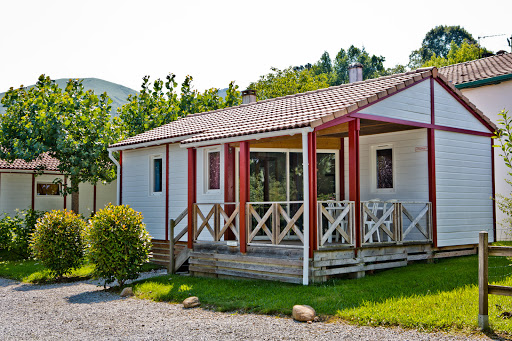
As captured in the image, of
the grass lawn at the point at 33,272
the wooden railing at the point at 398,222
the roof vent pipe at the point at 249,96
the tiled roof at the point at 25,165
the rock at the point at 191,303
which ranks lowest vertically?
the grass lawn at the point at 33,272

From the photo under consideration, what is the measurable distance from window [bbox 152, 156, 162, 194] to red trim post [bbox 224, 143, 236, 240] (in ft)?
10.7

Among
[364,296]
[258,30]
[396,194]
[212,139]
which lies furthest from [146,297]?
[258,30]

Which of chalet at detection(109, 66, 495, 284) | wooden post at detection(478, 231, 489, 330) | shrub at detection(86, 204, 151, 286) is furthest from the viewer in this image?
shrub at detection(86, 204, 151, 286)

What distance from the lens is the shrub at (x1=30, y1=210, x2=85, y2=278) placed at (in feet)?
41.0

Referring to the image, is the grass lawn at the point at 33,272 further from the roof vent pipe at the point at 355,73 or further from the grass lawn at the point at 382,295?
the roof vent pipe at the point at 355,73

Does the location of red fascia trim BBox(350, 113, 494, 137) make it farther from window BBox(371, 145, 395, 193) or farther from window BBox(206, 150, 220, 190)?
window BBox(206, 150, 220, 190)

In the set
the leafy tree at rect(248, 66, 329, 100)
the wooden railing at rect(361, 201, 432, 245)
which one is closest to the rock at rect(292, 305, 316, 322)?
the wooden railing at rect(361, 201, 432, 245)

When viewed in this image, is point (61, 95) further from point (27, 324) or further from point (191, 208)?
point (27, 324)

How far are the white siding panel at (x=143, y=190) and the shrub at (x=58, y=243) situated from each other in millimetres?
2545

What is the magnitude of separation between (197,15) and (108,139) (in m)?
7.55

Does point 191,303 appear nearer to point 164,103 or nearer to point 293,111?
point 293,111

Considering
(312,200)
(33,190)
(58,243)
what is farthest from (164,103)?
(312,200)

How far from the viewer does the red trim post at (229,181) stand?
1221cm

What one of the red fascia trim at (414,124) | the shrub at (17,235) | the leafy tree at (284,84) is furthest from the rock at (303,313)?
the leafy tree at (284,84)
